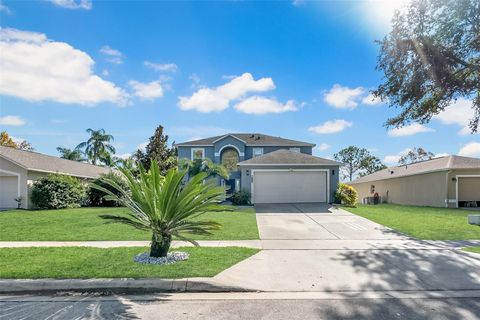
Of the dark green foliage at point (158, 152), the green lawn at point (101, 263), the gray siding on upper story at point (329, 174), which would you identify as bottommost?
the green lawn at point (101, 263)

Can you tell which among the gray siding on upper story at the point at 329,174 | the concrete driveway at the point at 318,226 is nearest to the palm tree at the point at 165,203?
the concrete driveway at the point at 318,226

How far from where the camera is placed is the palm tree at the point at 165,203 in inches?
272

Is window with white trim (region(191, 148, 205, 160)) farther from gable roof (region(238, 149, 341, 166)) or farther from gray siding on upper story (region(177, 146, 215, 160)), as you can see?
gable roof (region(238, 149, 341, 166))

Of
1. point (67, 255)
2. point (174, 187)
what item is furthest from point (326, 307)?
point (67, 255)

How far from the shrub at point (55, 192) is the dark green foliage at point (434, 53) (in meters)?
18.7

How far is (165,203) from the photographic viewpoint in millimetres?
6895

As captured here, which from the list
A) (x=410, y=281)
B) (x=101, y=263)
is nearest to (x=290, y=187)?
(x=410, y=281)

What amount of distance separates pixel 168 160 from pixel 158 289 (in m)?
24.1

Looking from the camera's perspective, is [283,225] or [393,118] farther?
[393,118]

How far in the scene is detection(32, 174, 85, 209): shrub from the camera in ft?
66.4

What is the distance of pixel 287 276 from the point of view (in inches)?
252

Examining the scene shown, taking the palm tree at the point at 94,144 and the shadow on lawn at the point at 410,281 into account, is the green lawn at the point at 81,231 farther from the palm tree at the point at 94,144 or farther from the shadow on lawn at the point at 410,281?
the palm tree at the point at 94,144

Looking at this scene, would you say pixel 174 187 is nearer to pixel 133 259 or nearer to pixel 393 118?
pixel 133 259

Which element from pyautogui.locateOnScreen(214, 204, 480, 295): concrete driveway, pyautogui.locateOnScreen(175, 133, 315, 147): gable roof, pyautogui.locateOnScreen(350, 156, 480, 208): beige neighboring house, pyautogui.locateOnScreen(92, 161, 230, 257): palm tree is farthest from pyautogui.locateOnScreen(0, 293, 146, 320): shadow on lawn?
pyautogui.locateOnScreen(175, 133, 315, 147): gable roof
